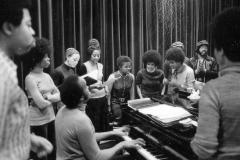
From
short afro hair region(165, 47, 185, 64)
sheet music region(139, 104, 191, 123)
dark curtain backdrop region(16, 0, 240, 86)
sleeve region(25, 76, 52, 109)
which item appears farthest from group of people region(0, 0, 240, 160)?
dark curtain backdrop region(16, 0, 240, 86)

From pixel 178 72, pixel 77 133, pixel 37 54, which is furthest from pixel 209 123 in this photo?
pixel 178 72

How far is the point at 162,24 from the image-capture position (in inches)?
244

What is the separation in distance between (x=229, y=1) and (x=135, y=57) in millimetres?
2820

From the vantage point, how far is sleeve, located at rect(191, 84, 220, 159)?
1.22 metres

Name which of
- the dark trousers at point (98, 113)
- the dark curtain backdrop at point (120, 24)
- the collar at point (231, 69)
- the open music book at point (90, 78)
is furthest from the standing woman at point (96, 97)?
the collar at point (231, 69)

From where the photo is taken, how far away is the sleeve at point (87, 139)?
76.4 inches

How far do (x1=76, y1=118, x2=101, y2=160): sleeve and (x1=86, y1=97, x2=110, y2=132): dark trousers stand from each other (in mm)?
2135

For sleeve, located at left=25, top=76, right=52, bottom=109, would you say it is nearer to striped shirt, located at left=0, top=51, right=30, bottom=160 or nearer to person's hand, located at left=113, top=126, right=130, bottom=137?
person's hand, located at left=113, top=126, right=130, bottom=137

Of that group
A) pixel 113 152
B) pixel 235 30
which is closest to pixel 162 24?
pixel 113 152

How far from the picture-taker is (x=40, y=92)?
9.80ft

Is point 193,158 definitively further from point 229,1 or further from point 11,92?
point 229,1

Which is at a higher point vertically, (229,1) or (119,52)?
(229,1)

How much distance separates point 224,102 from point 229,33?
0.28m

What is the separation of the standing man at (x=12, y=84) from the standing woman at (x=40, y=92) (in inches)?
70.7
